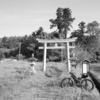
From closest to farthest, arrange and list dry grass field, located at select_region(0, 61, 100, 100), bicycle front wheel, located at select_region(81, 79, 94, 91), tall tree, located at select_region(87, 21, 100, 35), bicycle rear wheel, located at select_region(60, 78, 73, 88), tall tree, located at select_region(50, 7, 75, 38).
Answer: dry grass field, located at select_region(0, 61, 100, 100) < bicycle front wheel, located at select_region(81, 79, 94, 91) < bicycle rear wheel, located at select_region(60, 78, 73, 88) < tall tree, located at select_region(87, 21, 100, 35) < tall tree, located at select_region(50, 7, 75, 38)

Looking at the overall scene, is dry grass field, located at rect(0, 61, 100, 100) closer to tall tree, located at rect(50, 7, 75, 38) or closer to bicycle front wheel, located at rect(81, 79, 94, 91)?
bicycle front wheel, located at rect(81, 79, 94, 91)

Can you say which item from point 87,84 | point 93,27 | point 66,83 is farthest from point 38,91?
point 93,27

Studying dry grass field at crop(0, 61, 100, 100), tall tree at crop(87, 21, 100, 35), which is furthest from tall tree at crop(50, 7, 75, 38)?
dry grass field at crop(0, 61, 100, 100)

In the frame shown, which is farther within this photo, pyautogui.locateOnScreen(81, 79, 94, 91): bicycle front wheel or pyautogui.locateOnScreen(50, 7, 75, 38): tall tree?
pyautogui.locateOnScreen(50, 7, 75, 38): tall tree

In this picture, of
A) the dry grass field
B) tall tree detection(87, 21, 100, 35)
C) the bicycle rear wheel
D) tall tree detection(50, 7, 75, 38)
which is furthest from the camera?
tall tree detection(50, 7, 75, 38)

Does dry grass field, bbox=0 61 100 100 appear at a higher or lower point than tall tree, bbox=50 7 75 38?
lower

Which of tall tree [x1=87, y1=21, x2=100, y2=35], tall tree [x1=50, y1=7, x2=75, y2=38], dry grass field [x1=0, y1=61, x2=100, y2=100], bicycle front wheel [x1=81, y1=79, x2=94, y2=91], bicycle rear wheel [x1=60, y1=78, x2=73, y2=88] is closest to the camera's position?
dry grass field [x1=0, y1=61, x2=100, y2=100]

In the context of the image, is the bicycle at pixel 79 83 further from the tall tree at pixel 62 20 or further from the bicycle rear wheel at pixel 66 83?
the tall tree at pixel 62 20

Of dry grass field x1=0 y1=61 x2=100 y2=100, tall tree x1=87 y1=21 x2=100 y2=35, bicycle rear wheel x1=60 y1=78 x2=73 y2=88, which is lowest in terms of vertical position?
dry grass field x1=0 y1=61 x2=100 y2=100

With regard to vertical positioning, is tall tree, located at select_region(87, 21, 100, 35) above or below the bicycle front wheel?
above

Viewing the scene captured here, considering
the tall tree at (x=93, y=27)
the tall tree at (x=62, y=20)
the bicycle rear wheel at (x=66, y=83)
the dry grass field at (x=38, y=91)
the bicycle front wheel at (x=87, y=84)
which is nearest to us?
the dry grass field at (x=38, y=91)

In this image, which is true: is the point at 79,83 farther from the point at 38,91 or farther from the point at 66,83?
the point at 38,91

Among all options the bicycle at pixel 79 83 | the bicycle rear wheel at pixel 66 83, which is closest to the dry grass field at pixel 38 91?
the bicycle rear wheel at pixel 66 83

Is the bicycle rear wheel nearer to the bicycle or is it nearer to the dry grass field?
the bicycle
